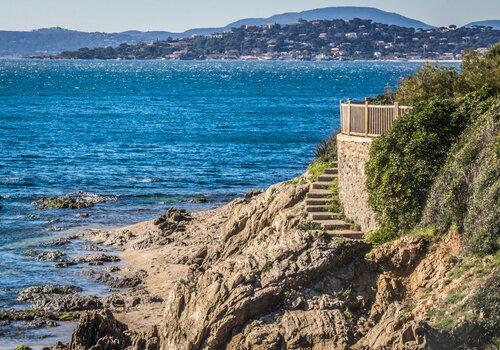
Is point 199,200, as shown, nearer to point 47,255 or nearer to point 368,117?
point 47,255

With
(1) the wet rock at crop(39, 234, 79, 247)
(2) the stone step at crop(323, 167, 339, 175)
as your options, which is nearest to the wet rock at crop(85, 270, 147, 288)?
(1) the wet rock at crop(39, 234, 79, 247)

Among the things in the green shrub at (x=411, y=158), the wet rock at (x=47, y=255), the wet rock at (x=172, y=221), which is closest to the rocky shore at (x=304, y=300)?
the green shrub at (x=411, y=158)

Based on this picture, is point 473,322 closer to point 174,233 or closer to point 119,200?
point 174,233

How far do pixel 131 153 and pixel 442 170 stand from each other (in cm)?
5393

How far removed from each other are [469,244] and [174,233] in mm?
19781

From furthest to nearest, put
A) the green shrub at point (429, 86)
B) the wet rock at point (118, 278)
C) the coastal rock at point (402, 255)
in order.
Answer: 1. the wet rock at point (118, 278)
2. the green shrub at point (429, 86)
3. the coastal rock at point (402, 255)

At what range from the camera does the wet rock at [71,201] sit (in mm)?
52906

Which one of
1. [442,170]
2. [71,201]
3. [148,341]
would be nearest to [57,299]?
[148,341]

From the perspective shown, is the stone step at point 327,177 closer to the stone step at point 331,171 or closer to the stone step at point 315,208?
the stone step at point 331,171

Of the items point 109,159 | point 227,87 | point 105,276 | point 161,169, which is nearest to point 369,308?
point 105,276

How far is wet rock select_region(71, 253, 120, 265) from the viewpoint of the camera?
40.2 metres

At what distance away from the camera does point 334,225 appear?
29.5 m

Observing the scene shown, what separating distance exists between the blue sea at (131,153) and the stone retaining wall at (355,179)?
9.73 m

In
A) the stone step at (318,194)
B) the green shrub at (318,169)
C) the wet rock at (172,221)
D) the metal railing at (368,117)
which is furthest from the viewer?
the wet rock at (172,221)
